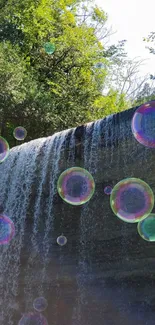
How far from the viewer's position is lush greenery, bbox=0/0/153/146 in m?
15.2

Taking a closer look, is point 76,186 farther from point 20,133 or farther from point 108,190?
point 20,133

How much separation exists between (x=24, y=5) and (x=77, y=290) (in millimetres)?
14067

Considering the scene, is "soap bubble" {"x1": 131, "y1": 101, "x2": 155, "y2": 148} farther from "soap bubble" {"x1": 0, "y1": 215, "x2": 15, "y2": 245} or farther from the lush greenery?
the lush greenery

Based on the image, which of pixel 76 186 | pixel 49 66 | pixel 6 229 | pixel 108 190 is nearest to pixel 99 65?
pixel 49 66

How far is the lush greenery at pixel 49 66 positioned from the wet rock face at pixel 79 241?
601 centimetres

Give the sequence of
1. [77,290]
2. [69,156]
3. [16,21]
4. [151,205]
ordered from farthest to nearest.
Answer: [16,21] → [69,156] → [77,290] → [151,205]

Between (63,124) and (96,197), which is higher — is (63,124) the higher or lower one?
the lower one

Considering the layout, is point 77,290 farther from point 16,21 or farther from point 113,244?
point 16,21

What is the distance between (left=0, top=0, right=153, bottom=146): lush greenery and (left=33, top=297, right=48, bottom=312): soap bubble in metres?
8.42

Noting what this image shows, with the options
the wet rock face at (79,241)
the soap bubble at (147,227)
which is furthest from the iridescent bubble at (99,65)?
the soap bubble at (147,227)

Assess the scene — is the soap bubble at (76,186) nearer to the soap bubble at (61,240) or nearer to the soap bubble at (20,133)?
the soap bubble at (61,240)

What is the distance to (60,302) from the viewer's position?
290 inches

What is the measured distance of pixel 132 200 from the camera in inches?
274

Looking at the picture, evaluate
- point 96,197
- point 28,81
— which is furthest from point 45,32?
point 96,197
